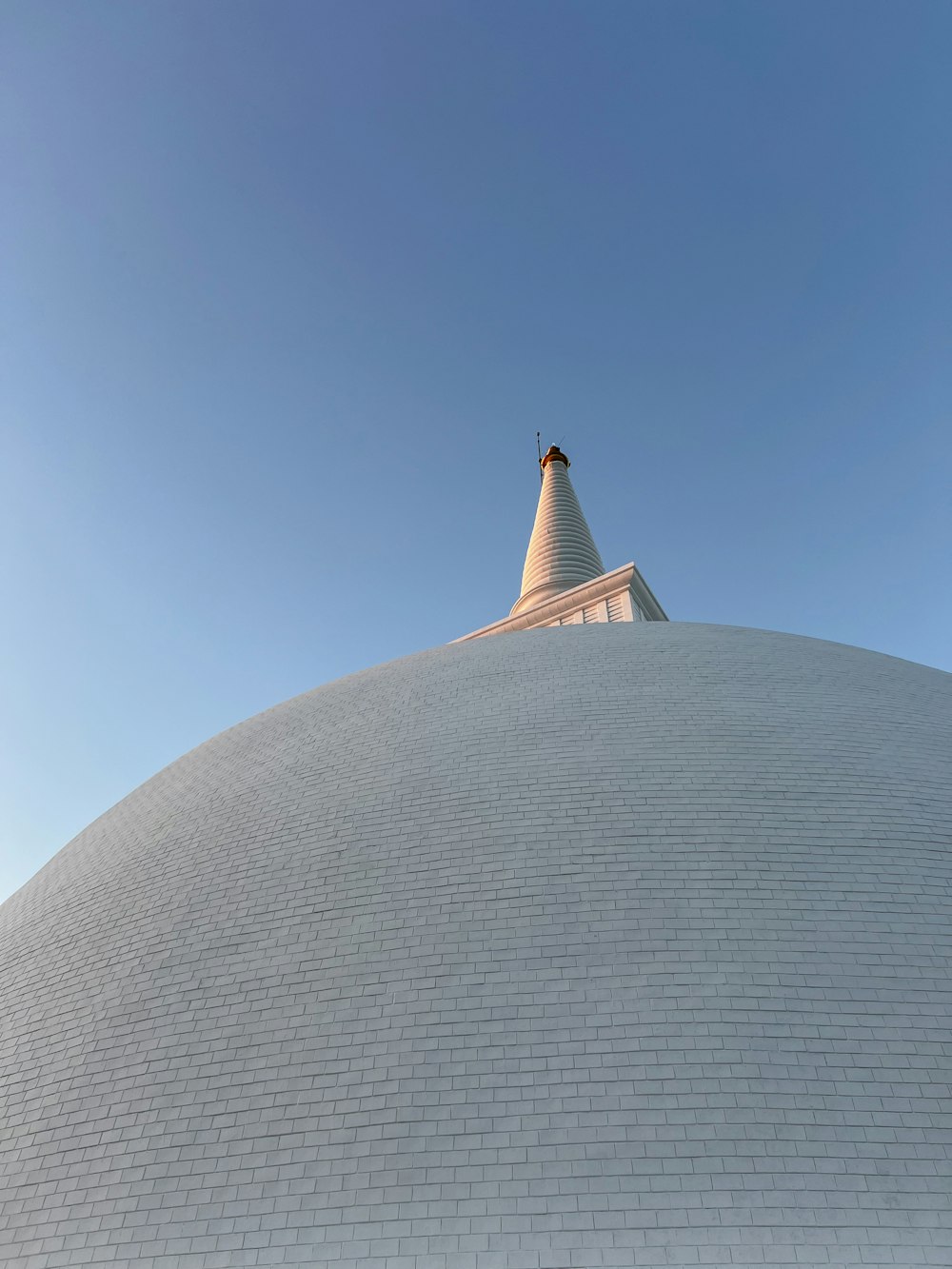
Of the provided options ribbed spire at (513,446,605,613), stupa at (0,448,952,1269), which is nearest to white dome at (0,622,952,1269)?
stupa at (0,448,952,1269)

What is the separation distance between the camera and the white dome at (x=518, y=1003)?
15.8ft

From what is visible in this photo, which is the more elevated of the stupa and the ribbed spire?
the ribbed spire

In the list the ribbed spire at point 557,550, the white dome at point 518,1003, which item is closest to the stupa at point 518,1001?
the white dome at point 518,1003

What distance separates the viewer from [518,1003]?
5.73 metres

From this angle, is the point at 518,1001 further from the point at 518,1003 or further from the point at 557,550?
the point at 557,550

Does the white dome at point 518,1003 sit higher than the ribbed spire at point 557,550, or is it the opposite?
the ribbed spire at point 557,550

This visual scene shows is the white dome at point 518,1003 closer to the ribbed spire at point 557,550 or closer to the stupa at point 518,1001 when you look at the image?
the stupa at point 518,1001

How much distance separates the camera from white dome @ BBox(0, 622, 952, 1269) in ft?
15.8

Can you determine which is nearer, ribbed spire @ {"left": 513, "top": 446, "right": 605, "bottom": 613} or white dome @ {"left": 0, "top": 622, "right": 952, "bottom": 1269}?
white dome @ {"left": 0, "top": 622, "right": 952, "bottom": 1269}

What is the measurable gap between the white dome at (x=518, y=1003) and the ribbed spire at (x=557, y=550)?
451 inches

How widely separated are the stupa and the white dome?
22 millimetres

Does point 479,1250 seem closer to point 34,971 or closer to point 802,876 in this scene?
point 802,876

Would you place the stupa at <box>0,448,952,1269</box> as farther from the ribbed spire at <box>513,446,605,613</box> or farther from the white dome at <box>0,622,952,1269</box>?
the ribbed spire at <box>513,446,605,613</box>

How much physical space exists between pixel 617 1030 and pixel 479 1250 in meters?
1.52
